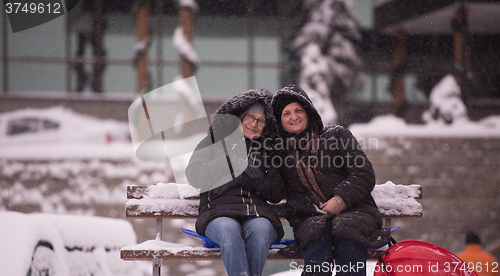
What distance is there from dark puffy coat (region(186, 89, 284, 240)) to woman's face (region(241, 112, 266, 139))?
0.15 ft

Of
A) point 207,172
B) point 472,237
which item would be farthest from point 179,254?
point 472,237

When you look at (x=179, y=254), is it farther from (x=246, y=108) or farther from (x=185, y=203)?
(x=246, y=108)

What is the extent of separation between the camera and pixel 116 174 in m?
8.41

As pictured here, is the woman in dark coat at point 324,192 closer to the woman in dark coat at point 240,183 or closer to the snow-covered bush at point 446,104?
the woman in dark coat at point 240,183

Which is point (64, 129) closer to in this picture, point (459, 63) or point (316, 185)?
point (316, 185)

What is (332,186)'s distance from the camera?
3250mm

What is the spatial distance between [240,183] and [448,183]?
669 centimetres

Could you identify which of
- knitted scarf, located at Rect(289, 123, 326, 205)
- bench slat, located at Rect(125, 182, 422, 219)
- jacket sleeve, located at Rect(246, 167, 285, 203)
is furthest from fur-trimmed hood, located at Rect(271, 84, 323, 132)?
bench slat, located at Rect(125, 182, 422, 219)

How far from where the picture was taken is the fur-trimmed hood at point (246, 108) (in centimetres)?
349

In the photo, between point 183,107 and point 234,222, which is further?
point 183,107

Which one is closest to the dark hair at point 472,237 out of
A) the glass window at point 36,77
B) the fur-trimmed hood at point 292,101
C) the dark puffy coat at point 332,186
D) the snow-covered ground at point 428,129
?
the dark puffy coat at point 332,186

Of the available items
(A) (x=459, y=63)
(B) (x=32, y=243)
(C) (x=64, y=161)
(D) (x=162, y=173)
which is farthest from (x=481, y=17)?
(B) (x=32, y=243)

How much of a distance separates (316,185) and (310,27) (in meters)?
7.58

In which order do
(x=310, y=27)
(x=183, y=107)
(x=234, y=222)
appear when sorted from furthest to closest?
(x=310, y=27)
(x=183, y=107)
(x=234, y=222)
